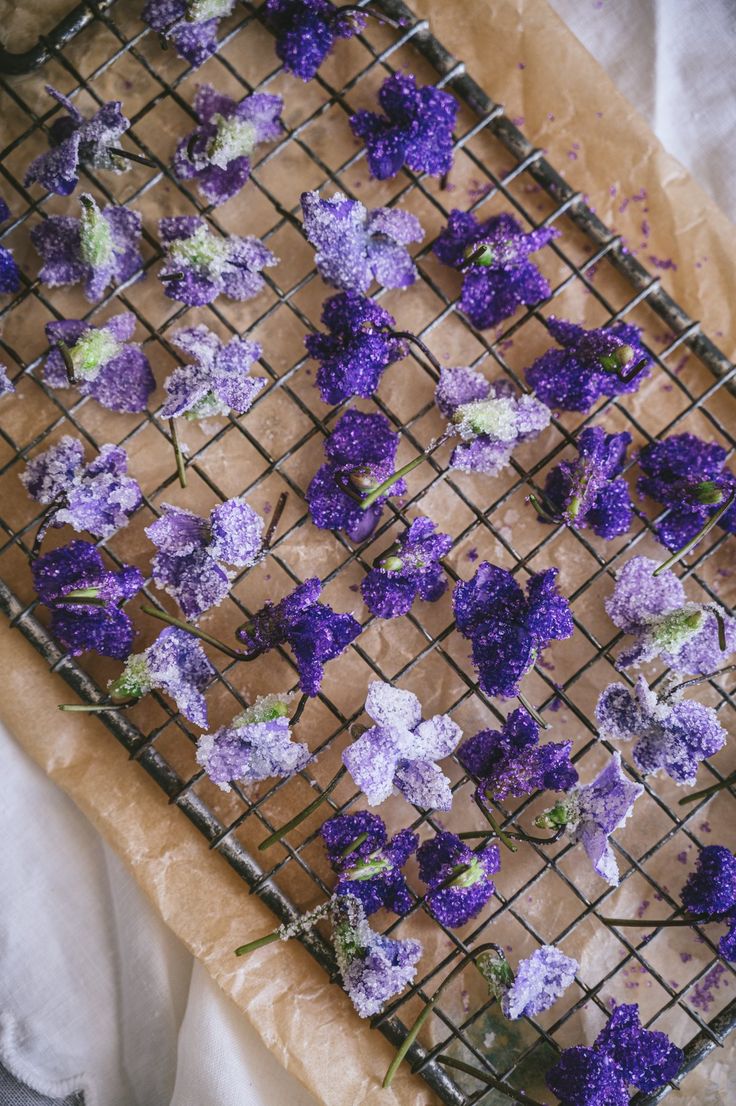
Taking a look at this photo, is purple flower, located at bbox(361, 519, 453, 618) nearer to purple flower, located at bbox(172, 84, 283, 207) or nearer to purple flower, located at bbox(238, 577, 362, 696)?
purple flower, located at bbox(238, 577, 362, 696)

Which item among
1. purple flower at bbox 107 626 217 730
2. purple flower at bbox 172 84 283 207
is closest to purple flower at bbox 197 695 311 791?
purple flower at bbox 107 626 217 730

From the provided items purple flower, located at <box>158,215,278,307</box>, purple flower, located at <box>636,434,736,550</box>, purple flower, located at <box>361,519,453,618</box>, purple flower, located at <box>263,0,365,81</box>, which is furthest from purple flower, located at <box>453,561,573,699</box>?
purple flower, located at <box>263,0,365,81</box>

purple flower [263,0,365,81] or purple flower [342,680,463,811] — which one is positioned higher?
purple flower [263,0,365,81]

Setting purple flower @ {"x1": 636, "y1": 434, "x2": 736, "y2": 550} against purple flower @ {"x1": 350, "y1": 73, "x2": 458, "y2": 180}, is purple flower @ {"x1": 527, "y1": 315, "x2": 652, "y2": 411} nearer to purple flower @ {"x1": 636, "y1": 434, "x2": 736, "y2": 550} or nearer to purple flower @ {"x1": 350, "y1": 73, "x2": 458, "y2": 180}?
purple flower @ {"x1": 636, "y1": 434, "x2": 736, "y2": 550}

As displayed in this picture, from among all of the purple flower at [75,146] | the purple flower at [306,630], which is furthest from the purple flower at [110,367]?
the purple flower at [306,630]

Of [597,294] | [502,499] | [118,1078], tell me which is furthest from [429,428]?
[118,1078]

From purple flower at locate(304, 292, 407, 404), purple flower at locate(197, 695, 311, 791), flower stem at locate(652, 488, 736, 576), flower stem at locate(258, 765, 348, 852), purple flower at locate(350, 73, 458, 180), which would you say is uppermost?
purple flower at locate(350, 73, 458, 180)

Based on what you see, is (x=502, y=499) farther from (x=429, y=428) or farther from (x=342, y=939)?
(x=342, y=939)
